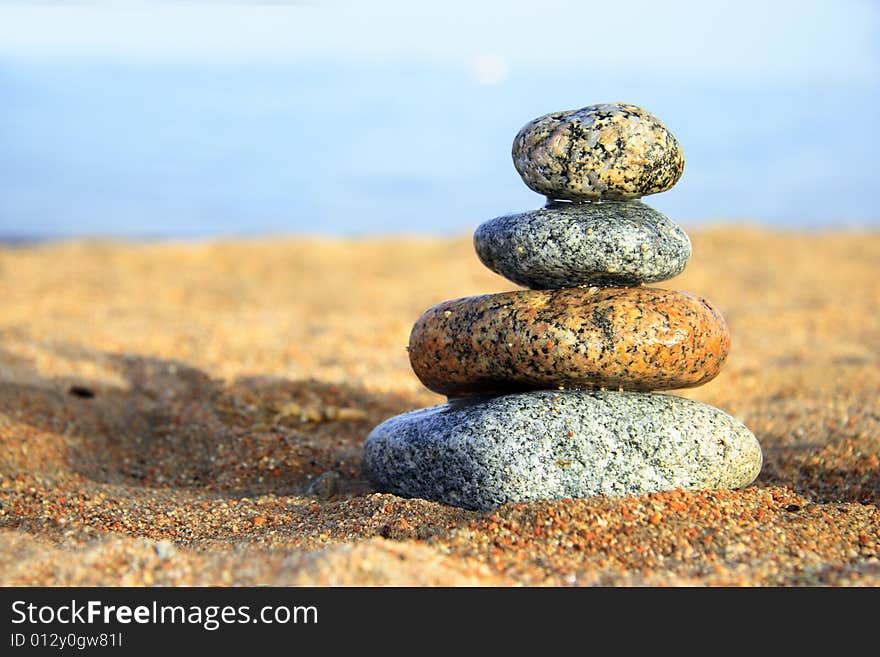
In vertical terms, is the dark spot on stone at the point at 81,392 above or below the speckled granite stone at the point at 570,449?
below

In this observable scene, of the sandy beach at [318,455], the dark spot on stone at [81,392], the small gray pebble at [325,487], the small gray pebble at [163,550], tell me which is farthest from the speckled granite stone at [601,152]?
the dark spot on stone at [81,392]

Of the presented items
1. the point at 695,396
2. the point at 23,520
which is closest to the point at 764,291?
the point at 695,396

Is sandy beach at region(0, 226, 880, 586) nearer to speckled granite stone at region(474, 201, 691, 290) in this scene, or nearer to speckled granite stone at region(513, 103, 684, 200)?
speckled granite stone at region(474, 201, 691, 290)

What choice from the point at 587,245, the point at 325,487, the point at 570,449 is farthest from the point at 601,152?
the point at 325,487

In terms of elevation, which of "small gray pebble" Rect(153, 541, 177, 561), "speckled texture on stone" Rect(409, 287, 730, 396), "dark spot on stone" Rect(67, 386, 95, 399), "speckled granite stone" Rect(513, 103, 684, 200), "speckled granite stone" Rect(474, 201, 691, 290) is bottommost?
"dark spot on stone" Rect(67, 386, 95, 399)

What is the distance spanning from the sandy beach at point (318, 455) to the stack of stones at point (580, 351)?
261 millimetres

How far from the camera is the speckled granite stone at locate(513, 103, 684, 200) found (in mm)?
5941

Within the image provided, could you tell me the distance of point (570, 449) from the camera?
5.64m

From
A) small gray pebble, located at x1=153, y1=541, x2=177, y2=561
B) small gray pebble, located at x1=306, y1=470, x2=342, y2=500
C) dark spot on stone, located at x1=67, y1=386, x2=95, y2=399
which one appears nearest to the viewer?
small gray pebble, located at x1=153, y1=541, x2=177, y2=561

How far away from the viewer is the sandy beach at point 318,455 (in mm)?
4516

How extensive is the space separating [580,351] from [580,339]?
2.9 inches

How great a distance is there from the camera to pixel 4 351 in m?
10.5

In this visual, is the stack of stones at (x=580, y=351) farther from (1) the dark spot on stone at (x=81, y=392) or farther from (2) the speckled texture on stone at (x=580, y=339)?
(1) the dark spot on stone at (x=81, y=392)

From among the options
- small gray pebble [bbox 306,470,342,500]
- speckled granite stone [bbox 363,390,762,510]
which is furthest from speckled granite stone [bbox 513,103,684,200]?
small gray pebble [bbox 306,470,342,500]
